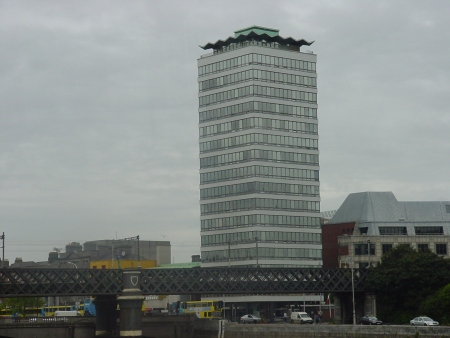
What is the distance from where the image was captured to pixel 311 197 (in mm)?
187375

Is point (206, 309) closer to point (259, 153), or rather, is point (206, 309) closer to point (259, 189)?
point (259, 189)

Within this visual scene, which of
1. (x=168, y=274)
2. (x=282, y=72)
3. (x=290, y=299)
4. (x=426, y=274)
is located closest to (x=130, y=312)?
(x=168, y=274)

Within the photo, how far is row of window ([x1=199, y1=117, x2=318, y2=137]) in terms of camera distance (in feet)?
595

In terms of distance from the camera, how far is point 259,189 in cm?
18012

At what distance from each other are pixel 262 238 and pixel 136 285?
54565 millimetres

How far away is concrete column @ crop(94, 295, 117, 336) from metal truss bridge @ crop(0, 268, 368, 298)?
3939 mm

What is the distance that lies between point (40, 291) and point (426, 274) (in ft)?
189

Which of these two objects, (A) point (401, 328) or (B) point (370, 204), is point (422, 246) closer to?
(B) point (370, 204)

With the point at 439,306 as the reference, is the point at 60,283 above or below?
above

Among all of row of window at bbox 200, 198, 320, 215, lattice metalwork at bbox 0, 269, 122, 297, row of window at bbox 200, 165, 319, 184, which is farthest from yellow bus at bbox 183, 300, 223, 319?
lattice metalwork at bbox 0, 269, 122, 297

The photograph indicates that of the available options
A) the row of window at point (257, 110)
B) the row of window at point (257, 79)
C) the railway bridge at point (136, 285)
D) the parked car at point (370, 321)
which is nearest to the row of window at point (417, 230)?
the row of window at point (257, 110)

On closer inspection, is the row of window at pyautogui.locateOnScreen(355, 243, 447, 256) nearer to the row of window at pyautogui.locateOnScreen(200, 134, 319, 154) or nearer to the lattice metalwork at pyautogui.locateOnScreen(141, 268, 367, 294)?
the row of window at pyautogui.locateOnScreen(200, 134, 319, 154)

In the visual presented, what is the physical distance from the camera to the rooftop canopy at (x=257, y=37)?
185500mm

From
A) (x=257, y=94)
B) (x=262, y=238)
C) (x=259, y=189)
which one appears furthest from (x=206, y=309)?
(x=257, y=94)
